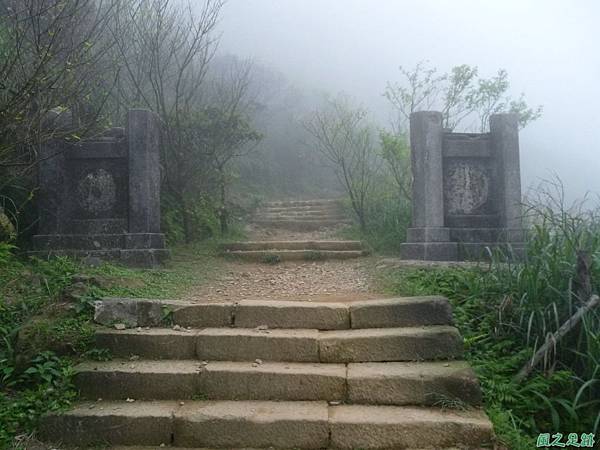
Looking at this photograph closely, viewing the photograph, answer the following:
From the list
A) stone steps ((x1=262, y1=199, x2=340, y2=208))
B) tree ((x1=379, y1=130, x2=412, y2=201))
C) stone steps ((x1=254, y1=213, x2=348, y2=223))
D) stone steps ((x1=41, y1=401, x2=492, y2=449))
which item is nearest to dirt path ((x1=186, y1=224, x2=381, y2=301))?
stone steps ((x1=41, y1=401, x2=492, y2=449))

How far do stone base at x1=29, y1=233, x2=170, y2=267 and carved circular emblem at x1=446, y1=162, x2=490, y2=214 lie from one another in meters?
4.61

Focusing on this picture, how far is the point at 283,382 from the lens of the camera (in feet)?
10.0

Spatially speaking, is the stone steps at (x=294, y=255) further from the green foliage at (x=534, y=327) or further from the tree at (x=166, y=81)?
the green foliage at (x=534, y=327)

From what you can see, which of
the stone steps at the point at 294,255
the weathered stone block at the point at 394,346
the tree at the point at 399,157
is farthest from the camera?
the tree at the point at 399,157

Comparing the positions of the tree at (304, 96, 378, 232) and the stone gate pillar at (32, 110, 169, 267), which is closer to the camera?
the stone gate pillar at (32, 110, 169, 267)

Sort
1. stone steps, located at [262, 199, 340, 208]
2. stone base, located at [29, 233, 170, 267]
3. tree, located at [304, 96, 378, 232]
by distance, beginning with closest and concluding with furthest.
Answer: stone base, located at [29, 233, 170, 267] < tree, located at [304, 96, 378, 232] < stone steps, located at [262, 199, 340, 208]

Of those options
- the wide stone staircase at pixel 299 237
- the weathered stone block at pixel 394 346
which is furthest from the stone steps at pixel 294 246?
the weathered stone block at pixel 394 346

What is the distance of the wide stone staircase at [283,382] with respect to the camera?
8.85 ft

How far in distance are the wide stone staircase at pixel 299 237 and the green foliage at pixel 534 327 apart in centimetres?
296

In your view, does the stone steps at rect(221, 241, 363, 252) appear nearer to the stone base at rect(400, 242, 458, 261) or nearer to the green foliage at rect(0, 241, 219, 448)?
the stone base at rect(400, 242, 458, 261)

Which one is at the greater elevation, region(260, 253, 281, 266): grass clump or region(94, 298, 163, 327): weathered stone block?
region(260, 253, 281, 266): grass clump

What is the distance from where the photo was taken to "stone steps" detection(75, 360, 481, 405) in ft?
9.65

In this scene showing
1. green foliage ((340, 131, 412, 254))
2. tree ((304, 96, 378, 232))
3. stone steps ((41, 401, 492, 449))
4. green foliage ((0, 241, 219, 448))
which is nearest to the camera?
stone steps ((41, 401, 492, 449))

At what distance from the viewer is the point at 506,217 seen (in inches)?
257
